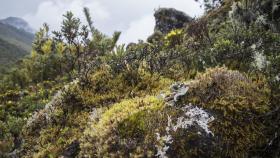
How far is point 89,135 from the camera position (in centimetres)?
755

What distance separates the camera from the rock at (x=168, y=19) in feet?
146

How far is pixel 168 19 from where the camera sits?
44938 millimetres

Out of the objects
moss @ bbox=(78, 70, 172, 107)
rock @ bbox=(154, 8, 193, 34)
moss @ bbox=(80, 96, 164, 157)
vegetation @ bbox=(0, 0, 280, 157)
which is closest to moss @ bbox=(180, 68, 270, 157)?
vegetation @ bbox=(0, 0, 280, 157)

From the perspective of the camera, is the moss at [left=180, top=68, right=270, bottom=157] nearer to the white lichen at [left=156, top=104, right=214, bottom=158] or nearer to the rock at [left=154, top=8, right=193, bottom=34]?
the white lichen at [left=156, top=104, right=214, bottom=158]

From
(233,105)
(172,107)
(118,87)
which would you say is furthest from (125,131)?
(118,87)

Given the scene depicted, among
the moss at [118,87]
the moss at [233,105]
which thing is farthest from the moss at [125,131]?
the moss at [118,87]

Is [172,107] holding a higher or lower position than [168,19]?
lower

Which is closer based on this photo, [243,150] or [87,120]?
[243,150]

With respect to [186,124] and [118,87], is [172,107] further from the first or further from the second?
[118,87]

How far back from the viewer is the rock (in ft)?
146

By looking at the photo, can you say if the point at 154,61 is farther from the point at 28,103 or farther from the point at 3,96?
the point at 3,96

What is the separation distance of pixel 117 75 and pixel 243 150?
4614mm

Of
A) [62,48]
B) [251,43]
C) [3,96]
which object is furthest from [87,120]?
[62,48]

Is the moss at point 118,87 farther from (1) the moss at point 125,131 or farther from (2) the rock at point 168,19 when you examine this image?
(2) the rock at point 168,19
